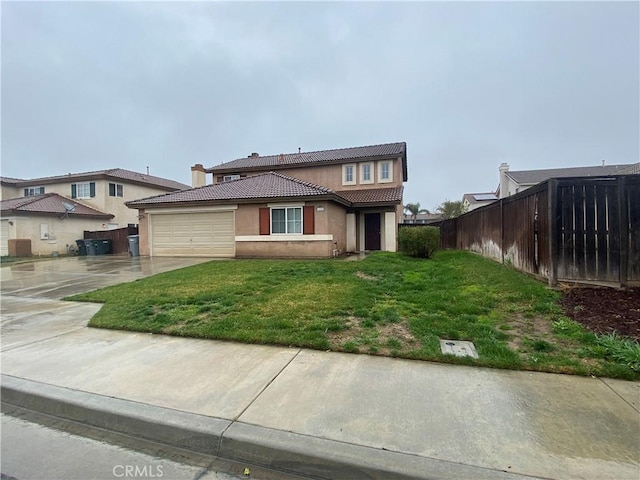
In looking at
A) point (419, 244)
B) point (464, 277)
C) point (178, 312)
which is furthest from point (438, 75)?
point (178, 312)

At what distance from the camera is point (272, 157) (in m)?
24.8

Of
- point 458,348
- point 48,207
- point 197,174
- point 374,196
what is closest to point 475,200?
point 374,196

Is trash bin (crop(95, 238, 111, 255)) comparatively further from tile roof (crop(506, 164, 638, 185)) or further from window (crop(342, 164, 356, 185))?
tile roof (crop(506, 164, 638, 185))

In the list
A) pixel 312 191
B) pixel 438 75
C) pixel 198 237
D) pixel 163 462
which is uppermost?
pixel 438 75

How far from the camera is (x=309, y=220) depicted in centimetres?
1452

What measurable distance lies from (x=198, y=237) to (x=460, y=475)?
53.4ft

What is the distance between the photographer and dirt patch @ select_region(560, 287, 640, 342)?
4.27 metres

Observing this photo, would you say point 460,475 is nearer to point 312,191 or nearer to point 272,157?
point 312,191

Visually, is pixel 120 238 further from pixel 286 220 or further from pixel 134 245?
pixel 286 220

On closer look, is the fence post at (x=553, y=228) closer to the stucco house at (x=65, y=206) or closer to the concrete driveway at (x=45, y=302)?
the concrete driveway at (x=45, y=302)

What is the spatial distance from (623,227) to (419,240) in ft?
27.5

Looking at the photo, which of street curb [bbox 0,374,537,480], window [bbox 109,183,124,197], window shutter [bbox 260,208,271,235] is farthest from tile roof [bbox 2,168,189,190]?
street curb [bbox 0,374,537,480]

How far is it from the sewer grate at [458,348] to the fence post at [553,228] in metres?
3.45

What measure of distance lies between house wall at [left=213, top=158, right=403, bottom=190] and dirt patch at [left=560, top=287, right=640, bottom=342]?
48.8 feet
